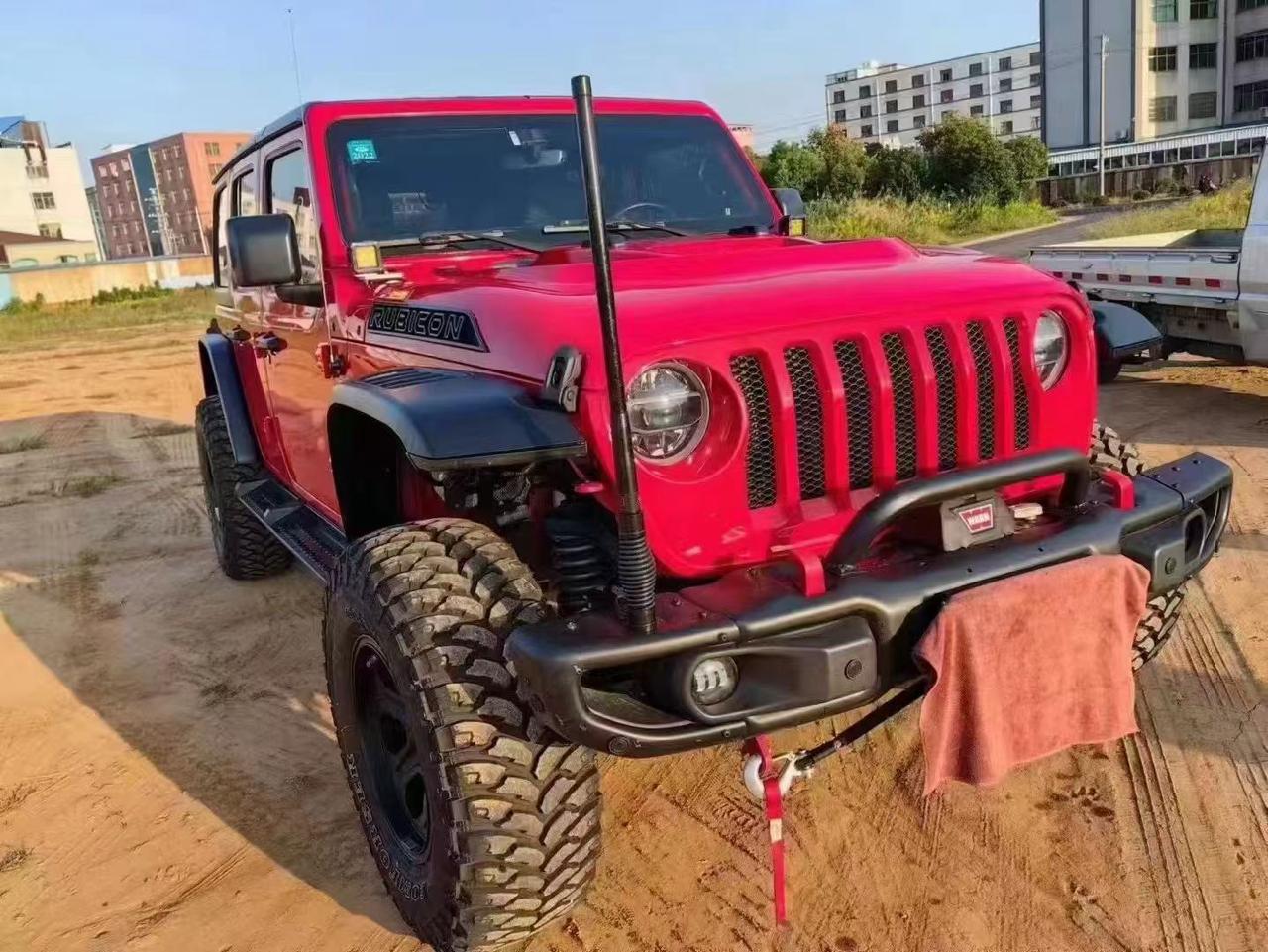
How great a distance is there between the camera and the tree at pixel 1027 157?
34309 mm

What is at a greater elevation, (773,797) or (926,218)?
(926,218)

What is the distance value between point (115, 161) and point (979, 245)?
94.6 metres

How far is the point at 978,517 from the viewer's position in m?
2.38

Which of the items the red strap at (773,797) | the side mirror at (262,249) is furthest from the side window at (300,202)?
the red strap at (773,797)

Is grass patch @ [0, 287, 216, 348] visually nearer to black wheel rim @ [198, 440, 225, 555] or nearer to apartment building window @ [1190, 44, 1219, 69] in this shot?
black wheel rim @ [198, 440, 225, 555]

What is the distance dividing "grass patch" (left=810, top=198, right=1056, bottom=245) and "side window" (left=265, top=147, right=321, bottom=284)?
20911 millimetres

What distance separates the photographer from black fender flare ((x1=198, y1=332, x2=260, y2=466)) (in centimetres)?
483

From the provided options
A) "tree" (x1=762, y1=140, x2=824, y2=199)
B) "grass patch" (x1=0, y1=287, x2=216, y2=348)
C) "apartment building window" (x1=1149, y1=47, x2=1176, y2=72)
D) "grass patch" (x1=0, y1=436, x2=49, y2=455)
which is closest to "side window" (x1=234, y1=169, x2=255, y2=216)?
"grass patch" (x1=0, y1=436, x2=49, y2=455)

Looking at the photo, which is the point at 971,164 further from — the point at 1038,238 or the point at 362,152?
the point at 362,152

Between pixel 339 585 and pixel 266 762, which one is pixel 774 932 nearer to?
pixel 339 585

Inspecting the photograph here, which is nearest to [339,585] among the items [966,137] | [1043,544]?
[1043,544]

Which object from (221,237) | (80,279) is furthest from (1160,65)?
(221,237)

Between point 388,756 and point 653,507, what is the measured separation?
102 cm

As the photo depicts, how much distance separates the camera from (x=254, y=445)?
4875mm
